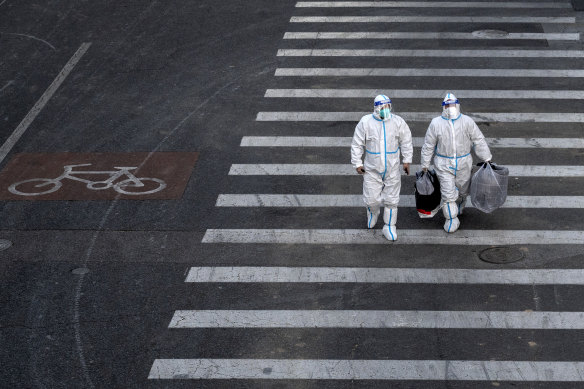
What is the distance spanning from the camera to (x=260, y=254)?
11000mm

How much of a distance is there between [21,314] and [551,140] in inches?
346

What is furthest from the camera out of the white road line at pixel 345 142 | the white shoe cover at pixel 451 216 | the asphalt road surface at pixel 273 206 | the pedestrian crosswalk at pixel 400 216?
the white road line at pixel 345 142

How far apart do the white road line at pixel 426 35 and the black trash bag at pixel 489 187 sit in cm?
790

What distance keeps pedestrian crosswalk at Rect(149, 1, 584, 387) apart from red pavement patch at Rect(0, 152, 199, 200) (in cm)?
95

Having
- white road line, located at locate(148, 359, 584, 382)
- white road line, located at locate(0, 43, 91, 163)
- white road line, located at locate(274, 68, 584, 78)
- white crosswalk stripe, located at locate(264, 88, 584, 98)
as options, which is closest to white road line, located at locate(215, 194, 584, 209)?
white road line, located at locate(148, 359, 584, 382)

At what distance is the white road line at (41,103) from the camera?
14591 millimetres

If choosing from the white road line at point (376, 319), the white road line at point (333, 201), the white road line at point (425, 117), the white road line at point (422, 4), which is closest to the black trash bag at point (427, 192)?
the white road line at point (333, 201)

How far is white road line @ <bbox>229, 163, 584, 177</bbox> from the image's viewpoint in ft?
42.5

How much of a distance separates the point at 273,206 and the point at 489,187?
3086 mm

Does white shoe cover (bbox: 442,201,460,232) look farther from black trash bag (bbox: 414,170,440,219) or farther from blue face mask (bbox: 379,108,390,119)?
blue face mask (bbox: 379,108,390,119)

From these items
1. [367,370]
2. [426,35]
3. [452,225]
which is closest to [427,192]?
[452,225]

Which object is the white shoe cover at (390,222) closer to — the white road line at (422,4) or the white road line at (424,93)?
the white road line at (424,93)

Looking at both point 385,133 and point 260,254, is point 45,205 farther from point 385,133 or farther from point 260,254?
point 385,133

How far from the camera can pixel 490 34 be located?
18.6 metres
